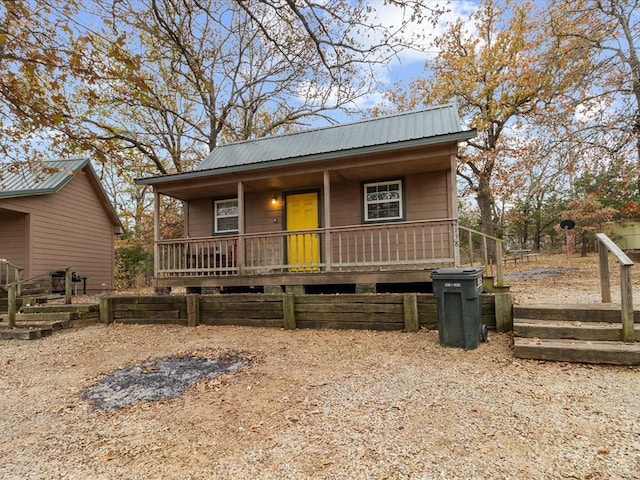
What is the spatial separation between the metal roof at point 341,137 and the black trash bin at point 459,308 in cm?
355

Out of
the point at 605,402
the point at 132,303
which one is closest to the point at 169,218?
the point at 132,303

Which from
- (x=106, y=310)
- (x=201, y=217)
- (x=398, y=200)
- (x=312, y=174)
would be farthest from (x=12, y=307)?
(x=398, y=200)

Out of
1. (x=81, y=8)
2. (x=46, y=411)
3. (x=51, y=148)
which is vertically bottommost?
(x=46, y=411)

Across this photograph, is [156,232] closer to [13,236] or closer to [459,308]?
[13,236]

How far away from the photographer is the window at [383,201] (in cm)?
835

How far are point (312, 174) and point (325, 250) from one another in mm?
1781

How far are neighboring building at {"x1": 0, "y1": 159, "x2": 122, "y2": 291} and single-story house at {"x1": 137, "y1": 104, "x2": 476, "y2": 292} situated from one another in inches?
166

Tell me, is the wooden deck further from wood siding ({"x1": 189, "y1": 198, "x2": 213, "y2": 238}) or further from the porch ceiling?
the porch ceiling

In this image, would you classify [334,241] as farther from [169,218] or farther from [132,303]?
[169,218]

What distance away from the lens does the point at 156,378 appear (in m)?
4.18

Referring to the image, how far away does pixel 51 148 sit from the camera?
6.58 m

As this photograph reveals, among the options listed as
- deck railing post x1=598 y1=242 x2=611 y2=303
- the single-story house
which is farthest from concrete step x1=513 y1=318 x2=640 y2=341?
the single-story house

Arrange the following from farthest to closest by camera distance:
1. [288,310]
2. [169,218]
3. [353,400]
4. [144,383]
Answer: [169,218]
[288,310]
[144,383]
[353,400]

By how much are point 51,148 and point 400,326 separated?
23.2ft
